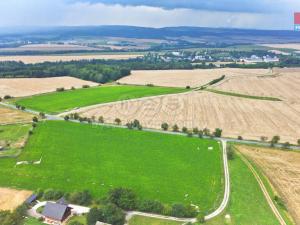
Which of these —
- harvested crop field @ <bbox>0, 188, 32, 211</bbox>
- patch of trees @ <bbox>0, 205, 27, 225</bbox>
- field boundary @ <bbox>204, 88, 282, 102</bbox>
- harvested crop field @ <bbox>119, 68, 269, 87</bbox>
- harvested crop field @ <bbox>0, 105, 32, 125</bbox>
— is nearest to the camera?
patch of trees @ <bbox>0, 205, 27, 225</bbox>

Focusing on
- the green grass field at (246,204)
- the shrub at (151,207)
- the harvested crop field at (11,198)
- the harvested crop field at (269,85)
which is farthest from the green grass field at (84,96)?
the green grass field at (246,204)

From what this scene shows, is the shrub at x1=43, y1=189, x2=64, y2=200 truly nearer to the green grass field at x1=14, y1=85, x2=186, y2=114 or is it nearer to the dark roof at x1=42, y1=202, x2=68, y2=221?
the dark roof at x1=42, y1=202, x2=68, y2=221

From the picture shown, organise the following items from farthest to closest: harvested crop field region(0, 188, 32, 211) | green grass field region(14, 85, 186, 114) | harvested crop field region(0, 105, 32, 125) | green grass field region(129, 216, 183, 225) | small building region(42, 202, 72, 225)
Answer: green grass field region(14, 85, 186, 114)
harvested crop field region(0, 105, 32, 125)
harvested crop field region(0, 188, 32, 211)
green grass field region(129, 216, 183, 225)
small building region(42, 202, 72, 225)

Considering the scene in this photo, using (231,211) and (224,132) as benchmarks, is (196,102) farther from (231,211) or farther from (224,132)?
(231,211)

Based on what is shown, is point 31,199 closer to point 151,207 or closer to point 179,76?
point 151,207

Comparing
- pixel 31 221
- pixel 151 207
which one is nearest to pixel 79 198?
pixel 31 221

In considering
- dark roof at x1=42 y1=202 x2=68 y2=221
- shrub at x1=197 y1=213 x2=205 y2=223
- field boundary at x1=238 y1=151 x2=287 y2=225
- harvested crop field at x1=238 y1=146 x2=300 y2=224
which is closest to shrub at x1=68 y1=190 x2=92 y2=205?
dark roof at x1=42 y1=202 x2=68 y2=221
